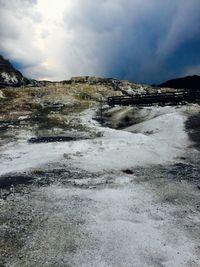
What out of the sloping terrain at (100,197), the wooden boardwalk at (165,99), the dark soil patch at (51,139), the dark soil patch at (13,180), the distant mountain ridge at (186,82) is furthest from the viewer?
the distant mountain ridge at (186,82)

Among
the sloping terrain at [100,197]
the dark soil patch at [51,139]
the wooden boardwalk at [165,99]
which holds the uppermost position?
the wooden boardwalk at [165,99]

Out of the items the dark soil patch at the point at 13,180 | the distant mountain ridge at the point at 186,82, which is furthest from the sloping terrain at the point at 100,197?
the distant mountain ridge at the point at 186,82

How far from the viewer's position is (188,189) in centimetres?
2158

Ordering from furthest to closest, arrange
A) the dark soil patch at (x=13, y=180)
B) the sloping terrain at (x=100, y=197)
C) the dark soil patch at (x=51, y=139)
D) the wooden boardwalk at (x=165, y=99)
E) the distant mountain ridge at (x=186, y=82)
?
the distant mountain ridge at (x=186, y=82) < the wooden boardwalk at (x=165, y=99) < the dark soil patch at (x=51, y=139) < the dark soil patch at (x=13, y=180) < the sloping terrain at (x=100, y=197)

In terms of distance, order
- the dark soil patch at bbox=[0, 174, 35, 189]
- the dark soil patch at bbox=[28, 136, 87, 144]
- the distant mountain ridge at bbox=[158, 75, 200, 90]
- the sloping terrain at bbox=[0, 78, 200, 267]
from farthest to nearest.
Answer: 1. the distant mountain ridge at bbox=[158, 75, 200, 90]
2. the dark soil patch at bbox=[28, 136, 87, 144]
3. the dark soil patch at bbox=[0, 174, 35, 189]
4. the sloping terrain at bbox=[0, 78, 200, 267]

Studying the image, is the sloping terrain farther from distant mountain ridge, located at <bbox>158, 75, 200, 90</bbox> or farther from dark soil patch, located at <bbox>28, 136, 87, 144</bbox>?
distant mountain ridge, located at <bbox>158, 75, 200, 90</bbox>

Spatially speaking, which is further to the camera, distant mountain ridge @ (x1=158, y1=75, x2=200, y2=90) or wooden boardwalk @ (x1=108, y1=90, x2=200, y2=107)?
distant mountain ridge @ (x1=158, y1=75, x2=200, y2=90)

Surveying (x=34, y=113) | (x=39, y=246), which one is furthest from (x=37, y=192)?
(x=34, y=113)

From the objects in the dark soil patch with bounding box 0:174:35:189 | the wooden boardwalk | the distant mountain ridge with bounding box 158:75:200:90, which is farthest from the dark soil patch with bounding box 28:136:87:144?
the distant mountain ridge with bounding box 158:75:200:90

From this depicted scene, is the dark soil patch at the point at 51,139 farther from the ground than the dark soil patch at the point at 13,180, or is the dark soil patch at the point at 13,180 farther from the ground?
the dark soil patch at the point at 51,139

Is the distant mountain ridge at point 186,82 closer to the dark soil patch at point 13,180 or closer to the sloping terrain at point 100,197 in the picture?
the sloping terrain at point 100,197

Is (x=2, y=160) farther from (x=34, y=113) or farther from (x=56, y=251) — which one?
(x=34, y=113)

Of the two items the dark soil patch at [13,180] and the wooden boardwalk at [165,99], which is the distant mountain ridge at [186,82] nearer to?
the wooden boardwalk at [165,99]

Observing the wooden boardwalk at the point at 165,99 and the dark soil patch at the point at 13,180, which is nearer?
the dark soil patch at the point at 13,180
